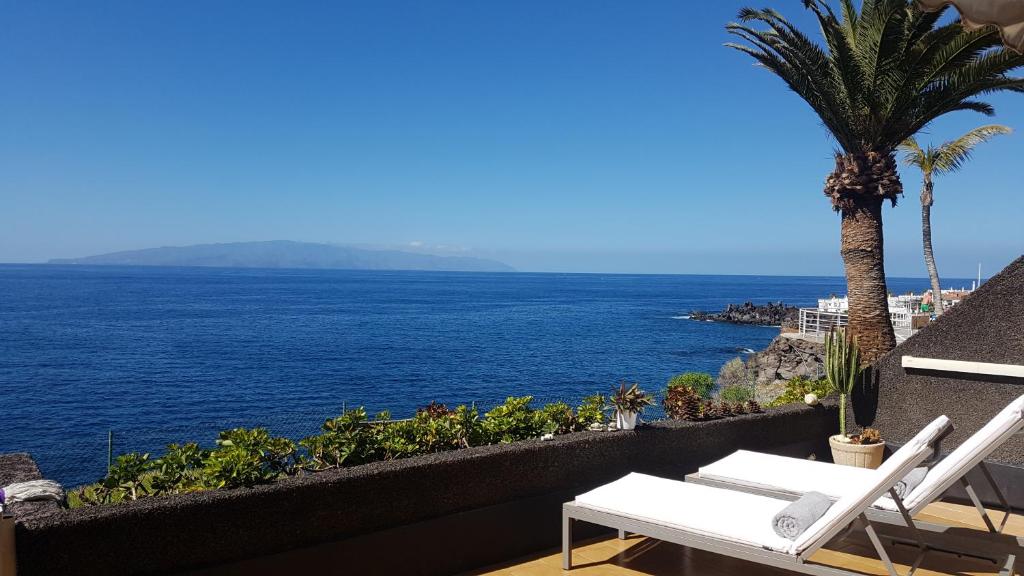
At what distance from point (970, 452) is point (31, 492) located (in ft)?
15.3

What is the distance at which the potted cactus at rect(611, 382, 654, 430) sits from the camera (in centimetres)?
489

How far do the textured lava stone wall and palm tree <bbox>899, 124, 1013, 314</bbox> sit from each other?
19.5 metres

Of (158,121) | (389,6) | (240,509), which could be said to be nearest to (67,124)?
(158,121)

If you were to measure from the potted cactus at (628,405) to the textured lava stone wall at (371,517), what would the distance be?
0.11m

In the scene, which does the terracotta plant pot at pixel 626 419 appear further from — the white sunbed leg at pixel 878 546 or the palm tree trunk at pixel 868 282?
the palm tree trunk at pixel 868 282

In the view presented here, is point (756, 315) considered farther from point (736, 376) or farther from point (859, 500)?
point (859, 500)

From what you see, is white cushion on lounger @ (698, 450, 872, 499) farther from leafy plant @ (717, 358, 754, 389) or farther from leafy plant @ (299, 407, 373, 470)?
leafy plant @ (717, 358, 754, 389)

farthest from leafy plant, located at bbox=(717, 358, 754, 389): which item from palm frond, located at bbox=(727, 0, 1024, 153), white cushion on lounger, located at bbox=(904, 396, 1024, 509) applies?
white cushion on lounger, located at bbox=(904, 396, 1024, 509)

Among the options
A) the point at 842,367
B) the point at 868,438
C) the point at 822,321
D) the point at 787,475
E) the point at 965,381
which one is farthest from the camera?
the point at 822,321

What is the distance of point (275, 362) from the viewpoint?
3769 cm

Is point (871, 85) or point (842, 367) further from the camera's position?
point (871, 85)

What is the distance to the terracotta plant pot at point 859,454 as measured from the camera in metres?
5.98

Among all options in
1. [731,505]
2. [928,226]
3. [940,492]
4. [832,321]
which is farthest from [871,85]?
[832,321]

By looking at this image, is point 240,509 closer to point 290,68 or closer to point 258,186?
point 290,68
